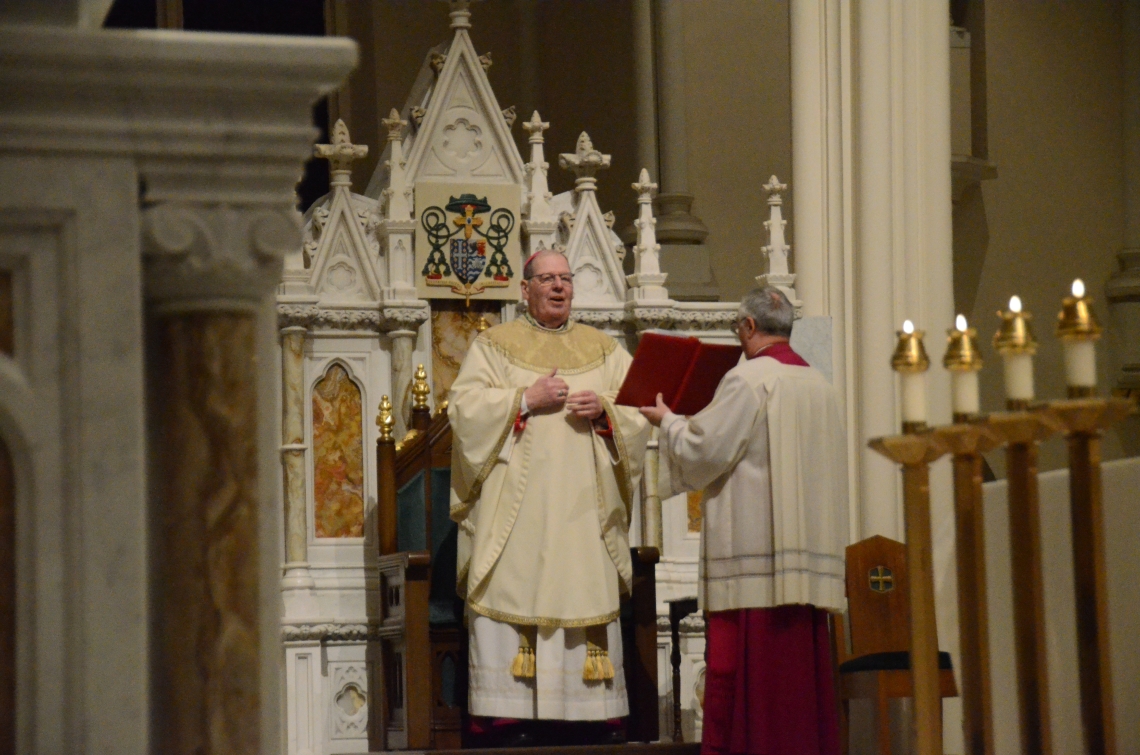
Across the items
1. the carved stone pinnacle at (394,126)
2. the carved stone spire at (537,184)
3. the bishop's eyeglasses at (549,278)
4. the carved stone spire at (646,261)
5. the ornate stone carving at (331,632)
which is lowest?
the ornate stone carving at (331,632)

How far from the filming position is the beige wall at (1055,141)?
9836mm

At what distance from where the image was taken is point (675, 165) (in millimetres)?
9594

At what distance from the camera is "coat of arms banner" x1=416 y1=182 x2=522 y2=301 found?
7301mm

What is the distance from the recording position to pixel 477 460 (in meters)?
6.28

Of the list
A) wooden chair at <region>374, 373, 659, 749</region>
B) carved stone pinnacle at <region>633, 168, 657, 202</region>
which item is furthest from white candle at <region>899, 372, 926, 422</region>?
carved stone pinnacle at <region>633, 168, 657, 202</region>

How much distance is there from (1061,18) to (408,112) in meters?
4.34

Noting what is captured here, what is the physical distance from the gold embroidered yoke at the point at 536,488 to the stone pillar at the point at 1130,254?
4.07 meters

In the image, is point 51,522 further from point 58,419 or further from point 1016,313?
point 1016,313

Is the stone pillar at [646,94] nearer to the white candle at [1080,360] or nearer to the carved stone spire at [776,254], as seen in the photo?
the carved stone spire at [776,254]

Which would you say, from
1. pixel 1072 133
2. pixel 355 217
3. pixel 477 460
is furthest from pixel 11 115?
pixel 1072 133

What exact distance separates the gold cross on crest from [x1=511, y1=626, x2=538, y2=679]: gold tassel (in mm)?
1896

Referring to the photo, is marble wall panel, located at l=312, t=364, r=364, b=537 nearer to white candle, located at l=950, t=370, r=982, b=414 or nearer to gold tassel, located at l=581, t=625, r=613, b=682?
gold tassel, located at l=581, t=625, r=613, b=682

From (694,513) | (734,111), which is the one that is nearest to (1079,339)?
(694,513)

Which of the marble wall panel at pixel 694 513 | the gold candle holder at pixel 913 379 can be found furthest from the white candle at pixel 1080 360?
the marble wall panel at pixel 694 513
